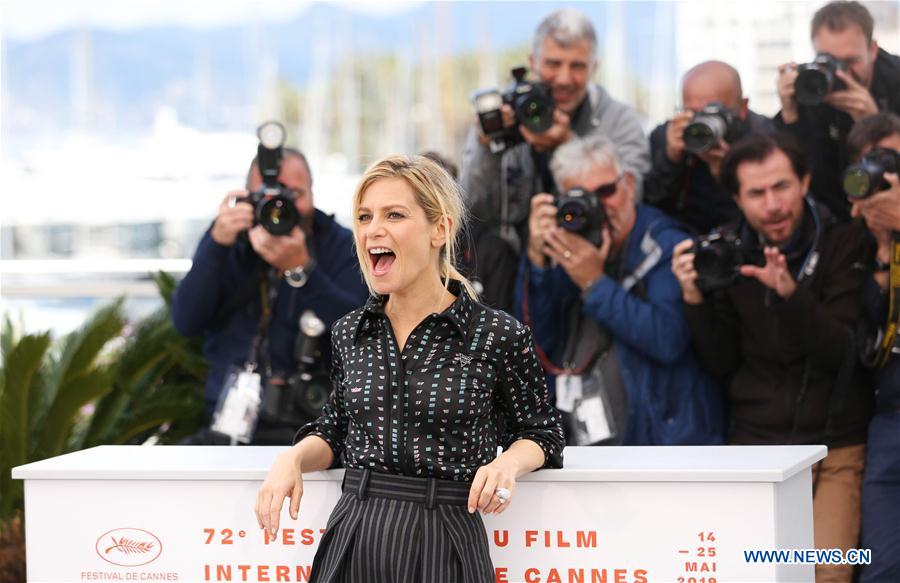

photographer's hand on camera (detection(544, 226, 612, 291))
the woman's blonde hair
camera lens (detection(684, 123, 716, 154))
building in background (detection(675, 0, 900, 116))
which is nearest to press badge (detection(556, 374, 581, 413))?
photographer's hand on camera (detection(544, 226, 612, 291))

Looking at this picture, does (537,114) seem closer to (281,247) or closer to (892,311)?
(281,247)

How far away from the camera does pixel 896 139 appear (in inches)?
183

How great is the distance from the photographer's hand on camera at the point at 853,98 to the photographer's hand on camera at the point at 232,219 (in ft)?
7.65

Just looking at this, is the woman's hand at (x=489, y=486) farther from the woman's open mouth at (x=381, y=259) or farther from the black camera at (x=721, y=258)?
the black camera at (x=721, y=258)

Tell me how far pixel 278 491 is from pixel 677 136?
2832mm

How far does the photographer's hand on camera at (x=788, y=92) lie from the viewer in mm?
5121

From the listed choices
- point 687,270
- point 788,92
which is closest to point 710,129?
point 788,92

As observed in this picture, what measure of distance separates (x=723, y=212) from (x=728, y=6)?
76.7 inches

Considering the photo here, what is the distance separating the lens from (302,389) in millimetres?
4910

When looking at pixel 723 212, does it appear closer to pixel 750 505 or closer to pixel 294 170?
pixel 294 170

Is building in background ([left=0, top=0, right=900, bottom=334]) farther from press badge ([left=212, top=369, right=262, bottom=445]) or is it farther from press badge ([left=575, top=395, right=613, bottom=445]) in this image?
press badge ([left=575, top=395, right=613, bottom=445])

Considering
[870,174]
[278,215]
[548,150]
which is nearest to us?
[870,174]

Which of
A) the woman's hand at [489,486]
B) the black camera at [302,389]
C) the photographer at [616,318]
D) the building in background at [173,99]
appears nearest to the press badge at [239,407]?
the black camera at [302,389]

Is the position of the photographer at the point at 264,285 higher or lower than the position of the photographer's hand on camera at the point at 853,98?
lower
